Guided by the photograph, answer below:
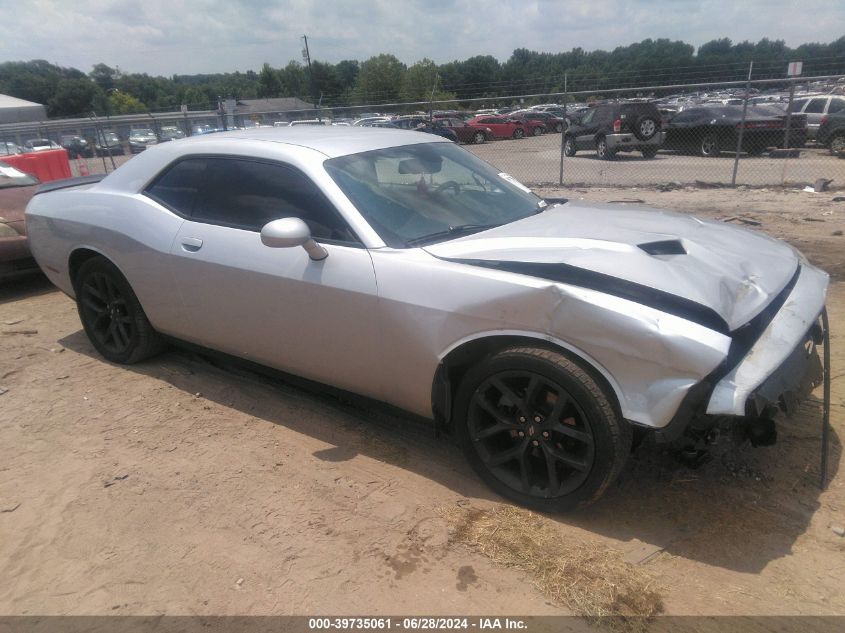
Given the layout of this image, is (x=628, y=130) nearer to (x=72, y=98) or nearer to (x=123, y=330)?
(x=123, y=330)

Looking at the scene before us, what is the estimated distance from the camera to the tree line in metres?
31.6

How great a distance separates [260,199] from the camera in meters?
3.45

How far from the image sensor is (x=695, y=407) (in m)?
2.26

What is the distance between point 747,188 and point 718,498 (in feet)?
34.4

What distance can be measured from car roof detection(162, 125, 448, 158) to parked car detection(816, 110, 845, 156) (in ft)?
53.9

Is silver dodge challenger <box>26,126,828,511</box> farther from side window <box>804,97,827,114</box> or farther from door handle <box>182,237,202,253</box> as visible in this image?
side window <box>804,97,827,114</box>

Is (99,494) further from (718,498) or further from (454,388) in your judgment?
(718,498)

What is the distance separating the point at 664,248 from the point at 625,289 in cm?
48

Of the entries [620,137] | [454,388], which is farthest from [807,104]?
[454,388]

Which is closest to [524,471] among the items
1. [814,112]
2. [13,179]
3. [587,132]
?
[13,179]

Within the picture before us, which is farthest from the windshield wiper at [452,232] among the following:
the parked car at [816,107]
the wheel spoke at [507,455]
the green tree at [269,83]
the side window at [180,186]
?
the green tree at [269,83]

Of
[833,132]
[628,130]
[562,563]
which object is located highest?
[628,130]

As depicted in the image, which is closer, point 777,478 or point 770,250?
point 777,478

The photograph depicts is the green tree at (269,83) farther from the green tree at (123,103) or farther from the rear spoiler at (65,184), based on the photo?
the rear spoiler at (65,184)
